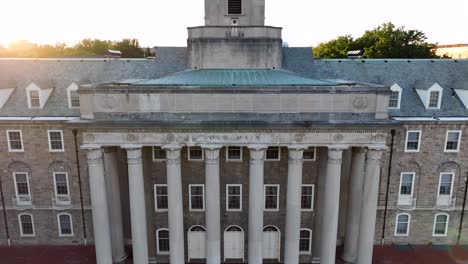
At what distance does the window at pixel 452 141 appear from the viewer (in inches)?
1126

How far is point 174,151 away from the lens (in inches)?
893

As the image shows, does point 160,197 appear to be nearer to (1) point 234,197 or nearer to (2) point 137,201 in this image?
(2) point 137,201

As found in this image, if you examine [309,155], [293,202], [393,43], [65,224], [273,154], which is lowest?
[65,224]

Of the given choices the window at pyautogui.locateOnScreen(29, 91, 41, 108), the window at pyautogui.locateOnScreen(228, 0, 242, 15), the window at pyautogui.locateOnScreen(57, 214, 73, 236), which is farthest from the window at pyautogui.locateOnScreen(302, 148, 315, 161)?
the window at pyautogui.locateOnScreen(29, 91, 41, 108)

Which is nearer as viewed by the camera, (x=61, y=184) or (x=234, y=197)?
(x=234, y=197)

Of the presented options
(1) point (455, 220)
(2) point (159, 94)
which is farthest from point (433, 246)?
(2) point (159, 94)

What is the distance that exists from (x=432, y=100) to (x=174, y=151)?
73.5ft

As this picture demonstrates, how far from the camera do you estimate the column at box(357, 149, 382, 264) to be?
75.6ft

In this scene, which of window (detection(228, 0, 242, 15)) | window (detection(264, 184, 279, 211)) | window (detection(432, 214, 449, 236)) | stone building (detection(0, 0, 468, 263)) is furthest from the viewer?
window (detection(432, 214, 449, 236))

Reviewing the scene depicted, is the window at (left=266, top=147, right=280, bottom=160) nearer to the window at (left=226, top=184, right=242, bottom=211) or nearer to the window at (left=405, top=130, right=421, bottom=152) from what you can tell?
the window at (left=226, top=184, right=242, bottom=211)

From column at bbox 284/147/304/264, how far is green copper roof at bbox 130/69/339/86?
508 centimetres

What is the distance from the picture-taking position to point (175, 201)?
77.4 ft

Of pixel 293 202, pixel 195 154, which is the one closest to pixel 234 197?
pixel 195 154

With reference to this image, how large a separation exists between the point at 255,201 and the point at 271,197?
4478 millimetres
